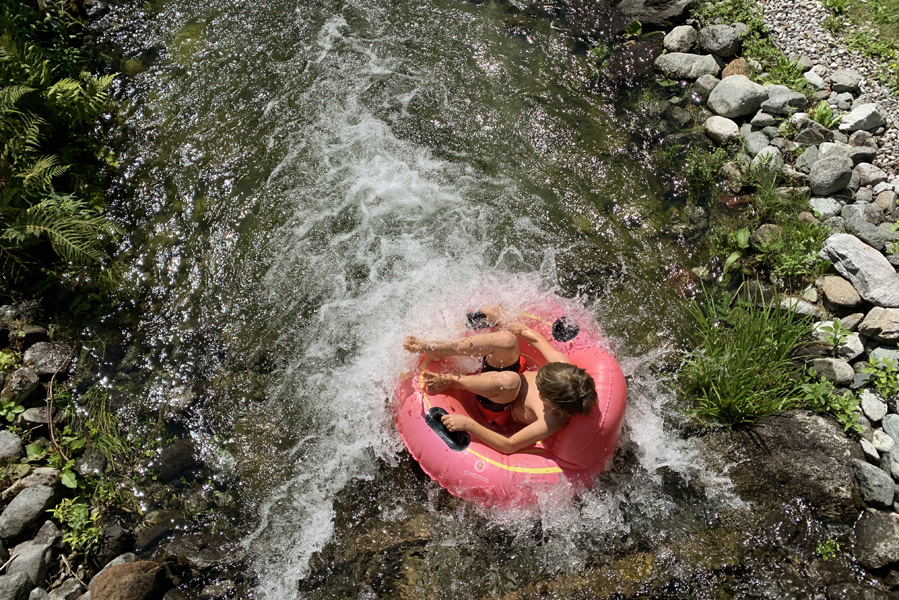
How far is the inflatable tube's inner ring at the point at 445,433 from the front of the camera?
4508mm

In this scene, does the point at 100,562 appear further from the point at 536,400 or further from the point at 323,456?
the point at 536,400

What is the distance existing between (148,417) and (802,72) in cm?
763

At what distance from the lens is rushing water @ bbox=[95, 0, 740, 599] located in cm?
453

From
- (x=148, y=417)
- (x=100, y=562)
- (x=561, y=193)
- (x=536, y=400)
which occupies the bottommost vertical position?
(x=100, y=562)

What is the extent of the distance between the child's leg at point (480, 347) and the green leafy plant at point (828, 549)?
2.66 m

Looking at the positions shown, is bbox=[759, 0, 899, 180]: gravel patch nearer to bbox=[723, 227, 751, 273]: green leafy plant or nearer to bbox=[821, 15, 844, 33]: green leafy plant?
bbox=[821, 15, 844, 33]: green leafy plant

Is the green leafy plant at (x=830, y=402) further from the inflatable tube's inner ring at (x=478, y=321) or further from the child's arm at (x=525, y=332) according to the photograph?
the inflatable tube's inner ring at (x=478, y=321)

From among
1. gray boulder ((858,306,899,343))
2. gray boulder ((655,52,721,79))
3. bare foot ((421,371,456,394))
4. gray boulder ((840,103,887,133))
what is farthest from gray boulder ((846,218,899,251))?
bare foot ((421,371,456,394))

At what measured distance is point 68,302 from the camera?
18.5ft

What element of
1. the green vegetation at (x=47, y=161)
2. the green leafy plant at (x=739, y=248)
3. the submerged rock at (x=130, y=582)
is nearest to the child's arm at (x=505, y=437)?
the submerged rock at (x=130, y=582)

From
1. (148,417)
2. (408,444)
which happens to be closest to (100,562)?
(148,417)

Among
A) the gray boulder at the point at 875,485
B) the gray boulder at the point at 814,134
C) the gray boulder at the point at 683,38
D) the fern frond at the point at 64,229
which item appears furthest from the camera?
the gray boulder at the point at 683,38

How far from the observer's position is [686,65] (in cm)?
681

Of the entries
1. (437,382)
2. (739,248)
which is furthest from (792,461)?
(437,382)
